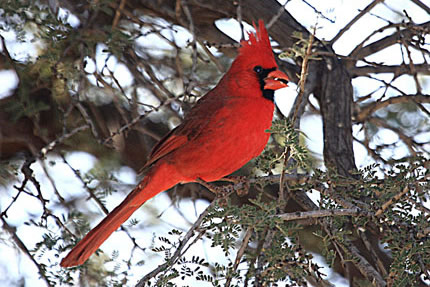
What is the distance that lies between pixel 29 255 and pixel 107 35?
37.5 inches

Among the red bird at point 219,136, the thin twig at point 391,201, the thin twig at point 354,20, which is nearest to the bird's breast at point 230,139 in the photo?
the red bird at point 219,136

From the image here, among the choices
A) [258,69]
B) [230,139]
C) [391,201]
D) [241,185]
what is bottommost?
[391,201]

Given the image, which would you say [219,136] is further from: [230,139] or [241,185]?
[241,185]

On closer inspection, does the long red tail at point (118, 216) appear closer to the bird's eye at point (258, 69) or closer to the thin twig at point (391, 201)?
the bird's eye at point (258, 69)

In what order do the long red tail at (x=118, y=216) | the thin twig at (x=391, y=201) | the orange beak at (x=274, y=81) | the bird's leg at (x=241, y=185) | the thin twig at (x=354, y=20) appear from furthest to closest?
the thin twig at (x=354, y=20) → the orange beak at (x=274, y=81) → the long red tail at (x=118, y=216) → the bird's leg at (x=241, y=185) → the thin twig at (x=391, y=201)

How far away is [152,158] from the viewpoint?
2.21 m

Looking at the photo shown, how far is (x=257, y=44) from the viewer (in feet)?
7.23

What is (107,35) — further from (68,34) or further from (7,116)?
(7,116)

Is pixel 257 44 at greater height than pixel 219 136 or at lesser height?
greater

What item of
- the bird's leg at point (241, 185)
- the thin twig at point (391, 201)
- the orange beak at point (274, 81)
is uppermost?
the orange beak at point (274, 81)

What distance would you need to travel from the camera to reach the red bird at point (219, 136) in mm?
2033

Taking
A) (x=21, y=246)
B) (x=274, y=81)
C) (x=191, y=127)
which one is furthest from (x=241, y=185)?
(x=21, y=246)

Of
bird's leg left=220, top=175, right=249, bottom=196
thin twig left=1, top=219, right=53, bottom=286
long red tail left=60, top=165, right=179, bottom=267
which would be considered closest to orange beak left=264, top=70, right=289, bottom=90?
bird's leg left=220, top=175, right=249, bottom=196

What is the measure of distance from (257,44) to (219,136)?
0.41 meters
